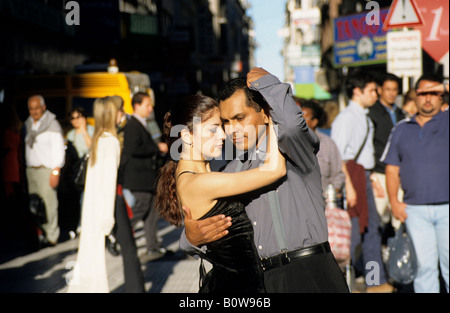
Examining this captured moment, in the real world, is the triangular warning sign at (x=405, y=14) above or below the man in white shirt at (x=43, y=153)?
above

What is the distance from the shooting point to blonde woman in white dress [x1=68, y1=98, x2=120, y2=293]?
6.07 meters

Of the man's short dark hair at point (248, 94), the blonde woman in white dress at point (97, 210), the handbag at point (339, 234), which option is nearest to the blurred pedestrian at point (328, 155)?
the handbag at point (339, 234)

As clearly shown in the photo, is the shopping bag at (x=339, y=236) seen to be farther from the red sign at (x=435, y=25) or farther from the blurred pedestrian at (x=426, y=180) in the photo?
the red sign at (x=435, y=25)

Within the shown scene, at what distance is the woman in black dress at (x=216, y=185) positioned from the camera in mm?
2883

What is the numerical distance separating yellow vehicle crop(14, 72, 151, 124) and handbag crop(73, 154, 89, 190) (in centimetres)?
614

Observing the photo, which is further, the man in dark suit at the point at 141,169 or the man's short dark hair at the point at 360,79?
the man in dark suit at the point at 141,169

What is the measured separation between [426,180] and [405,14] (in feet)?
11.5

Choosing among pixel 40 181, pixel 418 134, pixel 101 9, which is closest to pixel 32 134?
pixel 40 181

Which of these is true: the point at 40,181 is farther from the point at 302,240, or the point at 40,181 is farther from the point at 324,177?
the point at 302,240

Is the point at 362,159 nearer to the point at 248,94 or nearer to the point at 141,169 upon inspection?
the point at 141,169

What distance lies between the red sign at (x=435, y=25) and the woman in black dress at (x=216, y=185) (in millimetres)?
6941

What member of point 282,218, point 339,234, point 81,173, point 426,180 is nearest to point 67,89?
point 81,173

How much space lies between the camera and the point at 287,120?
2807 mm
